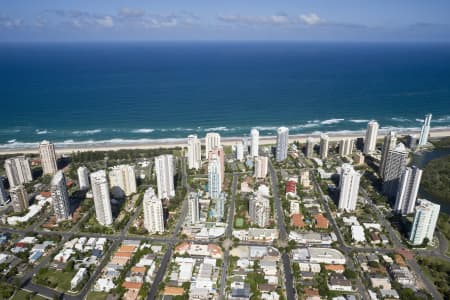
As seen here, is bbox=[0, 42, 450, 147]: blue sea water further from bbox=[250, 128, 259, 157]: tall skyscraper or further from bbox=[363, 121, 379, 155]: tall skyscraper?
bbox=[363, 121, 379, 155]: tall skyscraper

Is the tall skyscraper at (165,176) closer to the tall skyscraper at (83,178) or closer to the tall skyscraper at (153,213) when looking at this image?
the tall skyscraper at (153,213)

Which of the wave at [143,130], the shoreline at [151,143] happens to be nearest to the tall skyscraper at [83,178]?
the shoreline at [151,143]

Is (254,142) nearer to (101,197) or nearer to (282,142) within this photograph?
(282,142)

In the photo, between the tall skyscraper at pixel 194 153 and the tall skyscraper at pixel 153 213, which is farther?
the tall skyscraper at pixel 194 153

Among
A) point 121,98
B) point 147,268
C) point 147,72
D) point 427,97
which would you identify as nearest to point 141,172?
point 147,268

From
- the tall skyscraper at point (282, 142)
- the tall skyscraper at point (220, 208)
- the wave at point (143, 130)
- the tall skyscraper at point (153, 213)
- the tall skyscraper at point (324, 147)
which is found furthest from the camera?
the wave at point (143, 130)

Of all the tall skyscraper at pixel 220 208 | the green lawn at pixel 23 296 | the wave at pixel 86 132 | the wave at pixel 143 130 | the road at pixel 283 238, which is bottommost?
the green lawn at pixel 23 296

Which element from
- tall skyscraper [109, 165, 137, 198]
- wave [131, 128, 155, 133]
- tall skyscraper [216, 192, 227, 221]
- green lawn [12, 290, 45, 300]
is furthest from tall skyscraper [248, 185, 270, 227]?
wave [131, 128, 155, 133]
